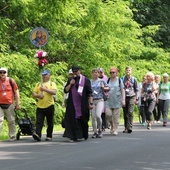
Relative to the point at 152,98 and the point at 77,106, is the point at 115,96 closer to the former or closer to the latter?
the point at 77,106

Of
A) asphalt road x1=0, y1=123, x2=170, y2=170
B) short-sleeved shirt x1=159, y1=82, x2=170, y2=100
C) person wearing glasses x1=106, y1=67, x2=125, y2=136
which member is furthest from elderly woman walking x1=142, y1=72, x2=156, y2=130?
asphalt road x1=0, y1=123, x2=170, y2=170

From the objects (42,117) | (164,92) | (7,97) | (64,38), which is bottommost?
(42,117)

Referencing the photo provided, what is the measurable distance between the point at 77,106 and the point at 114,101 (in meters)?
2.17

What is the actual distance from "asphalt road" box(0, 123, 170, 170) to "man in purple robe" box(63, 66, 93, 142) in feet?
0.99

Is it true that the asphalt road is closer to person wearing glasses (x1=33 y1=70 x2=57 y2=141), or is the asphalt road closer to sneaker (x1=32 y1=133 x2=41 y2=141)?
sneaker (x1=32 y1=133 x2=41 y2=141)

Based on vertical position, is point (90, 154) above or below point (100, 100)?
below

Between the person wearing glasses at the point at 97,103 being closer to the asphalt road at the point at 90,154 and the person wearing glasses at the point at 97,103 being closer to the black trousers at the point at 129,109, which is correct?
the asphalt road at the point at 90,154

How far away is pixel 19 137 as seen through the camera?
1656 cm

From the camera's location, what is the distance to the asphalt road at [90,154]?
11258 millimetres

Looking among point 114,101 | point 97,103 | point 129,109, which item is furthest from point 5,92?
point 129,109

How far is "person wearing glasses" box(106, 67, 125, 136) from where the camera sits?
703 inches

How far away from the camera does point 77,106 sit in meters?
16.0

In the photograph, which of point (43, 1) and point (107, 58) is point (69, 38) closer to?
point (107, 58)

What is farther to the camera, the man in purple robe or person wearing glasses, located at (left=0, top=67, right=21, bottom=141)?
person wearing glasses, located at (left=0, top=67, right=21, bottom=141)
